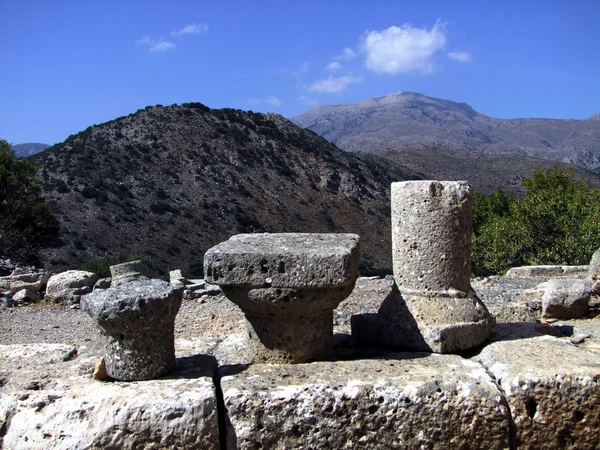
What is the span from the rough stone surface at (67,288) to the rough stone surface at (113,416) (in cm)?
825

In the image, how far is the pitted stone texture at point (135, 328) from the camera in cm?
378

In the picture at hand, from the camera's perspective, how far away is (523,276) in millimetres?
12375

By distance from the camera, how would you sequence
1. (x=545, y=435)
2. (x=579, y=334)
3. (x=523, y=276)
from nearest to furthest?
(x=545, y=435) < (x=579, y=334) < (x=523, y=276)

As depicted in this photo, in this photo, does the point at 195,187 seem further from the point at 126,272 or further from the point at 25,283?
the point at 126,272

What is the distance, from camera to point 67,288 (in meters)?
11.8

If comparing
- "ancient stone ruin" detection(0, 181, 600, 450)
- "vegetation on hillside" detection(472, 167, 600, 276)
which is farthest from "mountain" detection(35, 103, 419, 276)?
"ancient stone ruin" detection(0, 181, 600, 450)

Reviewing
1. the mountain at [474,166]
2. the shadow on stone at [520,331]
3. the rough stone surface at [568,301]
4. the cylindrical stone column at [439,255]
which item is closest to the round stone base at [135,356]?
the cylindrical stone column at [439,255]

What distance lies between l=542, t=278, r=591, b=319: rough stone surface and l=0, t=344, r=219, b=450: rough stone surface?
4.73m

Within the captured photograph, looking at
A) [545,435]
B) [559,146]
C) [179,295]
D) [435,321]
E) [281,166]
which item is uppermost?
[559,146]

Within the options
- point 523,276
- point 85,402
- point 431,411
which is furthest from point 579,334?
point 523,276

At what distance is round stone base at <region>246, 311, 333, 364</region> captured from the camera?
420 cm

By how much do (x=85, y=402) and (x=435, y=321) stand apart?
2.59m

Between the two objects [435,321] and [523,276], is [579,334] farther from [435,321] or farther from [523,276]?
[523,276]

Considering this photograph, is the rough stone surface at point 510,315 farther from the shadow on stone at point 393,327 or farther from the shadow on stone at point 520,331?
the shadow on stone at point 393,327
